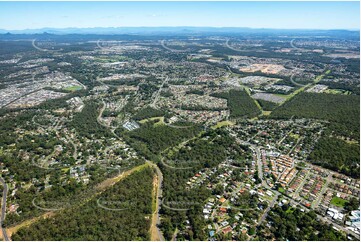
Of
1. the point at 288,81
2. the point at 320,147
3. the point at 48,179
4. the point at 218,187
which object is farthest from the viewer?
the point at 288,81

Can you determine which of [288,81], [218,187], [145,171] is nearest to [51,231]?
[145,171]

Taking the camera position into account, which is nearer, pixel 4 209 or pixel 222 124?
pixel 4 209

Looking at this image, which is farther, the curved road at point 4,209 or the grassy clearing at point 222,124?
the grassy clearing at point 222,124

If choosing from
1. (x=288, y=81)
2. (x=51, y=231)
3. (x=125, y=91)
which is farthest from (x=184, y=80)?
(x=51, y=231)

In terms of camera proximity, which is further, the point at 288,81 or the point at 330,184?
the point at 288,81

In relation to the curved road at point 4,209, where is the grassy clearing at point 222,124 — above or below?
above

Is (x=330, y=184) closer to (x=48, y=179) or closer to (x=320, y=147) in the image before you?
(x=320, y=147)

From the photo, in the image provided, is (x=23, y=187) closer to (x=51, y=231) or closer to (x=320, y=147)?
(x=51, y=231)

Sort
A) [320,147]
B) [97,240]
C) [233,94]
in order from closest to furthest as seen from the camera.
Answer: [97,240] < [320,147] < [233,94]

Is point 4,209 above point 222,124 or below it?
below

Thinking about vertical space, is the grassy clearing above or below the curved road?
above

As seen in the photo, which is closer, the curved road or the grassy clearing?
the curved road
